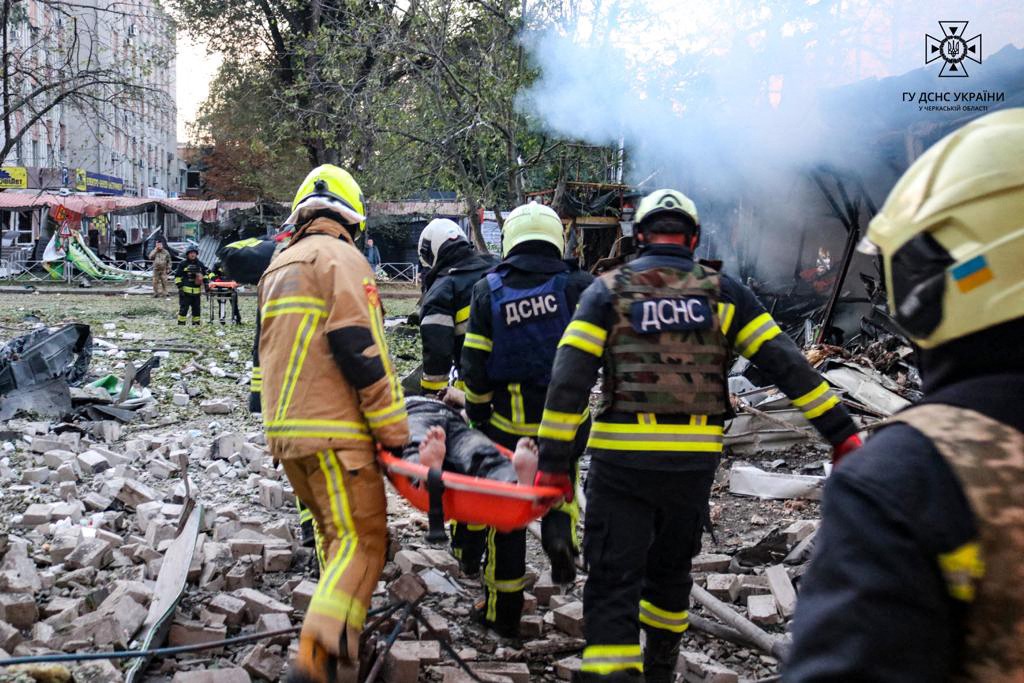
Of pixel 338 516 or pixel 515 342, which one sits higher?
pixel 515 342

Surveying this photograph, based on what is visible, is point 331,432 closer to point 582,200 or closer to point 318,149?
point 582,200

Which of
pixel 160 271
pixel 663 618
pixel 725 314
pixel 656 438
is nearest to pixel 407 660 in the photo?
pixel 663 618

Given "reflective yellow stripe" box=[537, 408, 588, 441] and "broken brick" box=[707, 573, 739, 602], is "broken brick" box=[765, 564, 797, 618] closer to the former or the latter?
"broken brick" box=[707, 573, 739, 602]

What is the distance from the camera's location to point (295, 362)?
3.24 meters

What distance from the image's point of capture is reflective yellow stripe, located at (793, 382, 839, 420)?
3275 millimetres

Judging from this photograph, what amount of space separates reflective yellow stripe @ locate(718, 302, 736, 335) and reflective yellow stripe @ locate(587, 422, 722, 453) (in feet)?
1.29

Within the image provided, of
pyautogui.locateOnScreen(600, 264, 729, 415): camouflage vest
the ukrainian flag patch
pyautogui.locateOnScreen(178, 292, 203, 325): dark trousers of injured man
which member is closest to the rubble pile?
pyautogui.locateOnScreen(600, 264, 729, 415): camouflage vest

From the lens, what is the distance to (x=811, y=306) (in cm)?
1230

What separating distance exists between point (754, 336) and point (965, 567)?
2.34 m

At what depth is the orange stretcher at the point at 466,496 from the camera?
3148 millimetres

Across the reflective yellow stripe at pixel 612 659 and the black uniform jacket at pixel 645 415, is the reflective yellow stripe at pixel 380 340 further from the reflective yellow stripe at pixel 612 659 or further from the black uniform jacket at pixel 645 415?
the reflective yellow stripe at pixel 612 659

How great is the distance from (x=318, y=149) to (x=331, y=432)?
72.9 ft

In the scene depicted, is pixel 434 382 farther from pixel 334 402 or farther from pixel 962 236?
pixel 962 236

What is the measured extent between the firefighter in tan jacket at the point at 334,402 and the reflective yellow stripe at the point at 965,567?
2394mm
